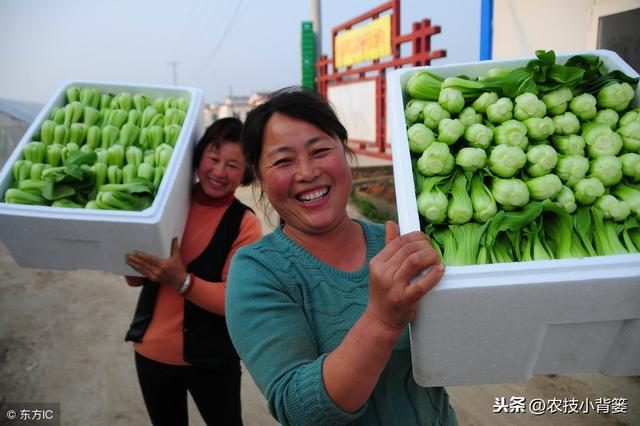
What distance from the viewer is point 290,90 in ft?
5.38

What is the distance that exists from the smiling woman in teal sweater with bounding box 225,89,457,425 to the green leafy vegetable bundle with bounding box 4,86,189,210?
104 cm

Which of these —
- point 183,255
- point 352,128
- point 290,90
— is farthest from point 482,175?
point 352,128

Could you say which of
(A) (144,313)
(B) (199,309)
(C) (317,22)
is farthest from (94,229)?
(C) (317,22)

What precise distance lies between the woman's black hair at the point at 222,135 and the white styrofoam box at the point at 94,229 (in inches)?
3.9

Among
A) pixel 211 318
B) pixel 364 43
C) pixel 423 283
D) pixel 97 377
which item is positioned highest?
pixel 364 43

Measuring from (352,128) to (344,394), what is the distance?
10881mm

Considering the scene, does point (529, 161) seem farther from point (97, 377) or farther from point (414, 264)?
point (97, 377)

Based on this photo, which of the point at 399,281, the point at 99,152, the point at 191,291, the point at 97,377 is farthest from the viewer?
the point at 97,377

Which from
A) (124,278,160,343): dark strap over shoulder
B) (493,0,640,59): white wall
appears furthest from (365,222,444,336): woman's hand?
(493,0,640,59): white wall

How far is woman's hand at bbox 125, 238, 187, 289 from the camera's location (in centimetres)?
215

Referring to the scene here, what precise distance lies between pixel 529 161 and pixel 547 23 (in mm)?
4636

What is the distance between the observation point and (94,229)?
2.09 metres

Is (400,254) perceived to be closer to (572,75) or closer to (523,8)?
(572,75)

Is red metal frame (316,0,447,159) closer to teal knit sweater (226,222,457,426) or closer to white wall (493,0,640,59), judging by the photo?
white wall (493,0,640,59)
